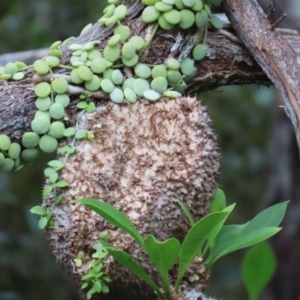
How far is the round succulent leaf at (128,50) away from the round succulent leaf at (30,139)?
0.23 m

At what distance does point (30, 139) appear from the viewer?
1176 millimetres

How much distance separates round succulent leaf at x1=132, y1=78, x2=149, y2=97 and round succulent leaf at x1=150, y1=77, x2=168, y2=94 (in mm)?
14

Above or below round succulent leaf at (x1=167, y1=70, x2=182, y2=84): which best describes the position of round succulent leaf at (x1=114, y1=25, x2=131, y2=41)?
above

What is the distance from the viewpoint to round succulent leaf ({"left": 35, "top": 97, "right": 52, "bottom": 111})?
119cm

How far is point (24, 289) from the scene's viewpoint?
8.84ft

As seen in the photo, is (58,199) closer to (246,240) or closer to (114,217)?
(114,217)

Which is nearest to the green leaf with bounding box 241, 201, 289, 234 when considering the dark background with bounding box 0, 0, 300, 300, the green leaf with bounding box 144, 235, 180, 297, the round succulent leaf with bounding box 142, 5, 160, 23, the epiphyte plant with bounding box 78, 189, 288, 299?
the epiphyte plant with bounding box 78, 189, 288, 299

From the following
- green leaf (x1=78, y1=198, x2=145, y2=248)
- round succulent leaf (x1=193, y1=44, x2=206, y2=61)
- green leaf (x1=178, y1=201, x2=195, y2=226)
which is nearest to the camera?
green leaf (x1=78, y1=198, x2=145, y2=248)

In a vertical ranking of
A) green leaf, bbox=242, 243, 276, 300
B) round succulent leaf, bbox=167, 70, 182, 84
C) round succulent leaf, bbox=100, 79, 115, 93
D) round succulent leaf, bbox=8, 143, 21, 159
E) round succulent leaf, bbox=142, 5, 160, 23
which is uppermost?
round succulent leaf, bbox=142, 5, 160, 23

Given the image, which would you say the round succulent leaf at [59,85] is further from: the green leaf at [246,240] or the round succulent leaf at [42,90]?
the green leaf at [246,240]

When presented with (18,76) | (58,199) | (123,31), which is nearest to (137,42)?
(123,31)

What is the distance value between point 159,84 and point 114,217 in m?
0.33

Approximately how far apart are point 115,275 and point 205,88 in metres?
0.51

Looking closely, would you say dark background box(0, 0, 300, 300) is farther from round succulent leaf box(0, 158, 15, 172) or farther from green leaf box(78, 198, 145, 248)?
green leaf box(78, 198, 145, 248)
